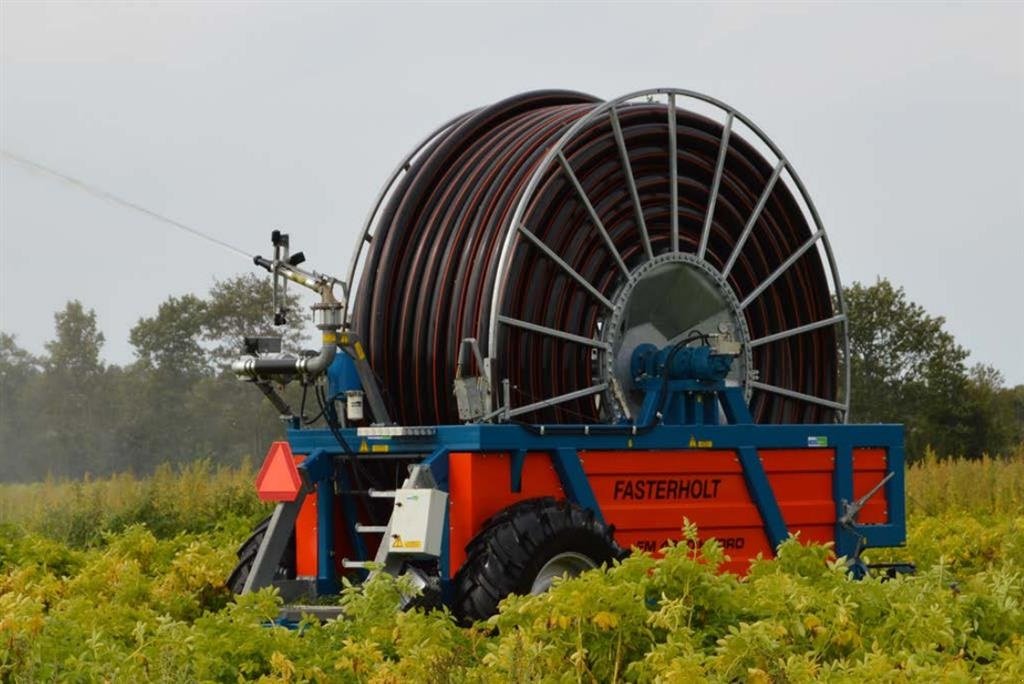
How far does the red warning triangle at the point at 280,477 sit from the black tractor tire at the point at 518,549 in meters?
1.41

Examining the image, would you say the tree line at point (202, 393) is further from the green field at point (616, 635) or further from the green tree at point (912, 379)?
the green field at point (616, 635)

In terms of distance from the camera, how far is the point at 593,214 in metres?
11.2

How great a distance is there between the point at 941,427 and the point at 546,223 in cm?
3082

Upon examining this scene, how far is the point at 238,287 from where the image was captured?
47.2 m

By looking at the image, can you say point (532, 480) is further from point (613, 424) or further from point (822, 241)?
point (822, 241)

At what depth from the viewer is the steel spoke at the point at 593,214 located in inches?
430

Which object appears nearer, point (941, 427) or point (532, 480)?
point (532, 480)

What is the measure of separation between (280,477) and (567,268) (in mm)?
2217

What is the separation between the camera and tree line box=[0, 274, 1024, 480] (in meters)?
40.7

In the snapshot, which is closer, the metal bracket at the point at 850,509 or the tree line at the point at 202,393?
the metal bracket at the point at 850,509

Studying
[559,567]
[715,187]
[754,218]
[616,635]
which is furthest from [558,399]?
[616,635]

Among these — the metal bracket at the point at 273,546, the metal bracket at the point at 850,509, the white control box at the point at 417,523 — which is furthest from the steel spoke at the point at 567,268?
the metal bracket at the point at 850,509

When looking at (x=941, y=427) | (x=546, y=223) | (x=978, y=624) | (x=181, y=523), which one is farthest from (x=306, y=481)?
(x=941, y=427)

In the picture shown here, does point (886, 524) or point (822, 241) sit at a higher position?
point (822, 241)
